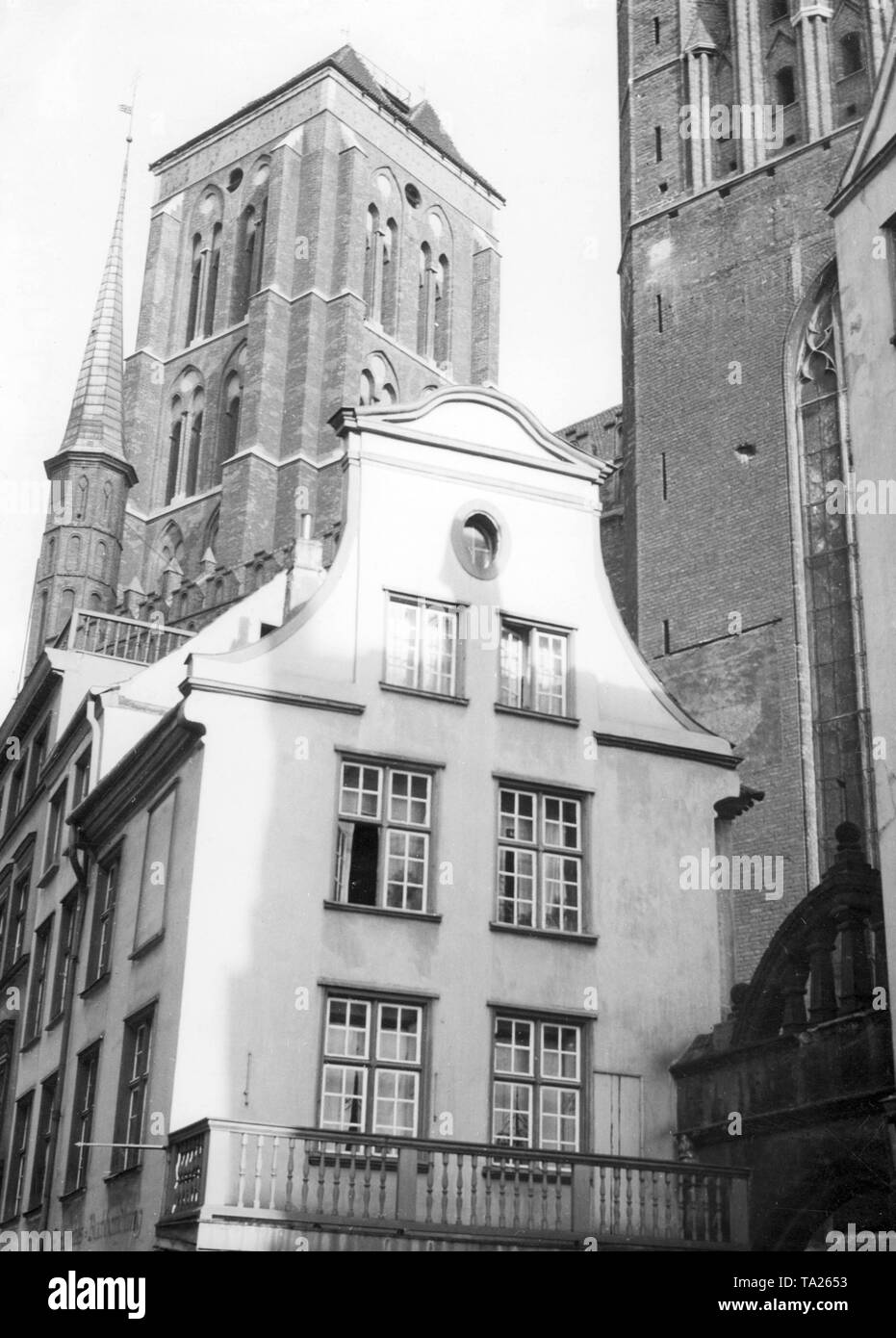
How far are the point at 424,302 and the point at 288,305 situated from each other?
742 cm

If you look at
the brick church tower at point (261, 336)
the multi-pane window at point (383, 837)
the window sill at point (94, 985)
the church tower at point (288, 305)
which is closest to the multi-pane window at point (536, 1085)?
the multi-pane window at point (383, 837)

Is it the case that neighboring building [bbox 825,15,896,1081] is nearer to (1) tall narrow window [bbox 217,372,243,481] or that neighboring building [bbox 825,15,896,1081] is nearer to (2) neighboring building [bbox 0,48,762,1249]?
(2) neighboring building [bbox 0,48,762,1249]

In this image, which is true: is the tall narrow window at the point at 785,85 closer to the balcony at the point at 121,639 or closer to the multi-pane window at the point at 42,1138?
the balcony at the point at 121,639

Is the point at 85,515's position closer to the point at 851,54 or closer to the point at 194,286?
the point at 194,286

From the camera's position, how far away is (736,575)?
29.2 meters

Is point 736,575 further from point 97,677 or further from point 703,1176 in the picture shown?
point 703,1176

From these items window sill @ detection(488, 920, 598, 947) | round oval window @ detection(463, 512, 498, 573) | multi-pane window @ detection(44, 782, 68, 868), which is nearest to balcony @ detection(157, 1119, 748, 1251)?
window sill @ detection(488, 920, 598, 947)

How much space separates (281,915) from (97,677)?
10671mm

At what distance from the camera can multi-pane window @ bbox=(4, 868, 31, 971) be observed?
27016mm

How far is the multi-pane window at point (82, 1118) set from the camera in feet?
67.2

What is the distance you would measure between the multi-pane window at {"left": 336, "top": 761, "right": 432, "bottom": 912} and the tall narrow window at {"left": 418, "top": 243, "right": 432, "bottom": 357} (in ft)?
165

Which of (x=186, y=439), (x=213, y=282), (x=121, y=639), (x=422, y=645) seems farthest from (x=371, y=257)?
(x=422, y=645)

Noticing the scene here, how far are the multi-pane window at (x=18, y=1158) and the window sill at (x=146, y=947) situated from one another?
4.76 m
